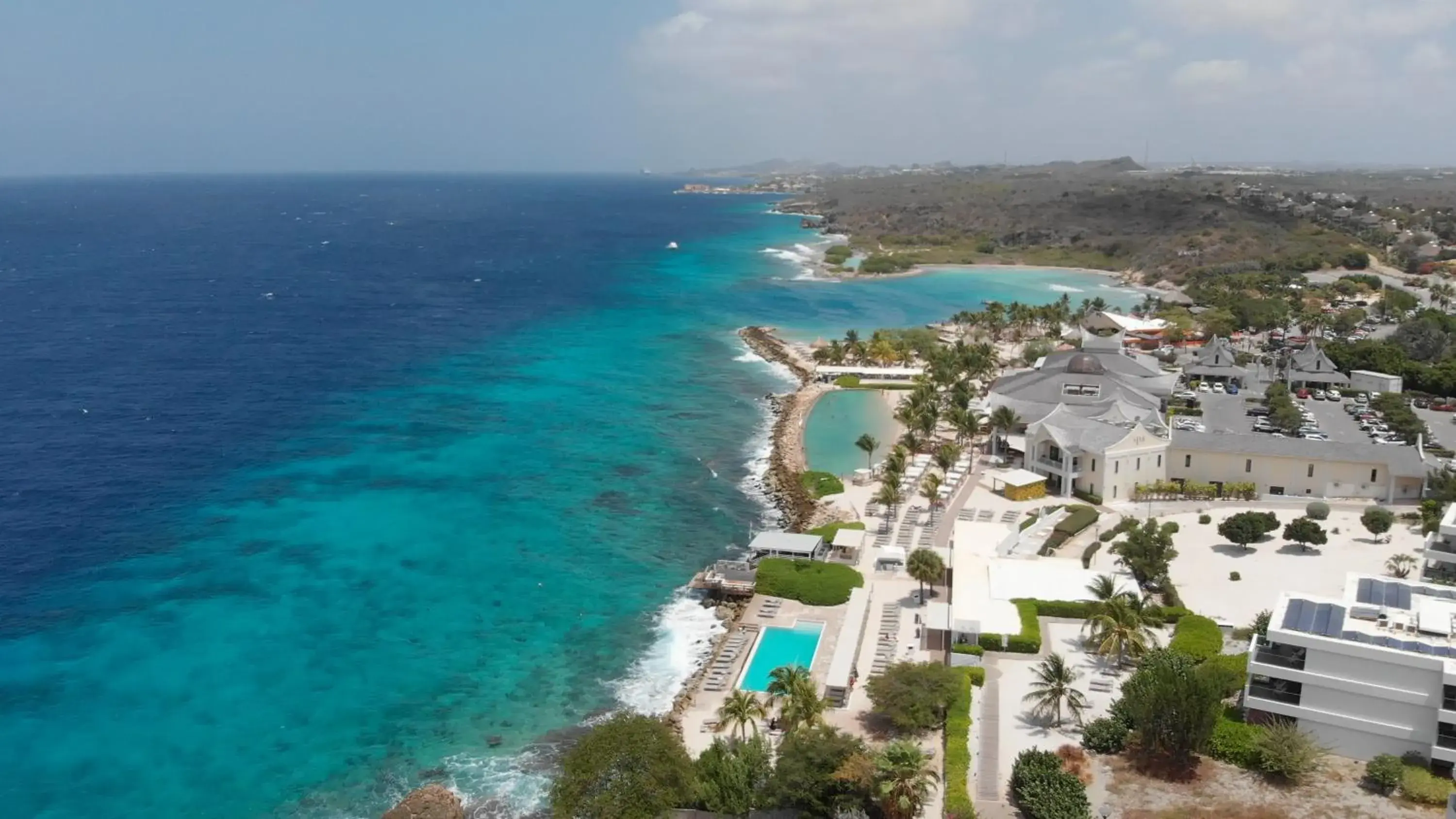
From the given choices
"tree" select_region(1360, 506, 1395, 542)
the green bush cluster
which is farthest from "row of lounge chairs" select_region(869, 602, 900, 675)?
"tree" select_region(1360, 506, 1395, 542)

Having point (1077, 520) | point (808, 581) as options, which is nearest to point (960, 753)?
point (808, 581)

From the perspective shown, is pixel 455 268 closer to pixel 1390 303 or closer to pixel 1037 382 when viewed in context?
pixel 1037 382

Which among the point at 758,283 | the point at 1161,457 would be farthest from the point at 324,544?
the point at 758,283

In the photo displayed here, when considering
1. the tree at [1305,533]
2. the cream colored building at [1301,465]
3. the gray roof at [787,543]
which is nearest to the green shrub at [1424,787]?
the tree at [1305,533]

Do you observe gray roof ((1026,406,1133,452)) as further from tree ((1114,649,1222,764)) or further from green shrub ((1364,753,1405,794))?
green shrub ((1364,753,1405,794))

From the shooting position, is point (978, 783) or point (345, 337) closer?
point (978, 783)

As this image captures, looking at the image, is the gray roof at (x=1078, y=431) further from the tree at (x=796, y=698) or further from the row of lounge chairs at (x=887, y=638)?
the tree at (x=796, y=698)
